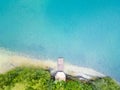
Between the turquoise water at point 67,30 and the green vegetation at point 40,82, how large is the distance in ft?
0.44

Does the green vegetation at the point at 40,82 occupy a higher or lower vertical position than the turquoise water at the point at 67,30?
lower

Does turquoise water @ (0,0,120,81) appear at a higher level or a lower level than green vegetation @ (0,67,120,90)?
higher

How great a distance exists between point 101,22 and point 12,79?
36.3 inches

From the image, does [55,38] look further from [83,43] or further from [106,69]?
[106,69]

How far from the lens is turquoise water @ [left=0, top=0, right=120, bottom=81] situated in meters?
3.32

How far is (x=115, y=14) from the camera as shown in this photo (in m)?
3.31

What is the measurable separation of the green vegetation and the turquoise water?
133 millimetres

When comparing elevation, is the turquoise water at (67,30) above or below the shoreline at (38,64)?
above

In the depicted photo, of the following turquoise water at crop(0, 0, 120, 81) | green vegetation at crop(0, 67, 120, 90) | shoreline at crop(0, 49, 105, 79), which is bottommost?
green vegetation at crop(0, 67, 120, 90)

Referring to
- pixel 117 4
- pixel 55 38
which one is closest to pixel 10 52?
pixel 55 38

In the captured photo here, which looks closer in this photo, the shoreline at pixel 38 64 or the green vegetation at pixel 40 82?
the green vegetation at pixel 40 82

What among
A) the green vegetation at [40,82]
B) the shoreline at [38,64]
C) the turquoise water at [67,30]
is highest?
the turquoise water at [67,30]

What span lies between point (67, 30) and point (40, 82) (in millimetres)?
523

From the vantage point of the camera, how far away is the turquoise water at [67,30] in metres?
3.32
